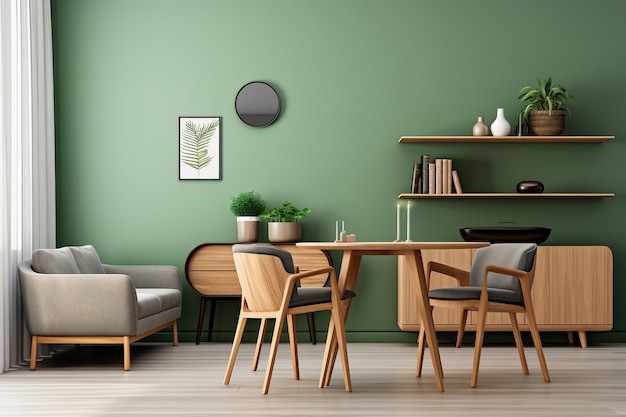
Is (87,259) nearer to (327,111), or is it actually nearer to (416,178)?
(327,111)

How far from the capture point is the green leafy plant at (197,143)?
606cm

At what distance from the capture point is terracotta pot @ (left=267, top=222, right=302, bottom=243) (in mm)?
5746

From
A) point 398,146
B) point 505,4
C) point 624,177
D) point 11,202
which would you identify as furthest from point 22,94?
point 624,177

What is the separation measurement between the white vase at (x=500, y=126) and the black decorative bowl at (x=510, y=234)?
31.9 inches

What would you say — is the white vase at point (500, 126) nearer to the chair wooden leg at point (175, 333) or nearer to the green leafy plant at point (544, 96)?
the green leafy plant at point (544, 96)

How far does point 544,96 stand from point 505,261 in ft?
5.99

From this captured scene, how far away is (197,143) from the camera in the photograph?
607cm

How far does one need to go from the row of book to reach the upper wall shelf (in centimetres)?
17

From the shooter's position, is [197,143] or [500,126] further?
[197,143]

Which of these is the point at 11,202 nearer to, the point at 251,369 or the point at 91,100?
the point at 91,100

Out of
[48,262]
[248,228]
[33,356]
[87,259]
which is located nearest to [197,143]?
[248,228]

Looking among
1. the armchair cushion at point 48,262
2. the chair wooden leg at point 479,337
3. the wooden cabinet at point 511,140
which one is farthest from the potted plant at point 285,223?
the chair wooden leg at point 479,337

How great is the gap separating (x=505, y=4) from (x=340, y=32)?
1.39 metres

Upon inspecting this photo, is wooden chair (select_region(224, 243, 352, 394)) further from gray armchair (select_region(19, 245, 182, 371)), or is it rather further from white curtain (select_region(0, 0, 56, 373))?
white curtain (select_region(0, 0, 56, 373))
